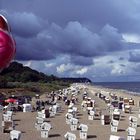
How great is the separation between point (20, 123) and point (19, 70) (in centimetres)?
10743

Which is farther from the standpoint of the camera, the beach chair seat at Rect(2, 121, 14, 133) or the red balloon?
the beach chair seat at Rect(2, 121, 14, 133)

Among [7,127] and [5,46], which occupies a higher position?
[5,46]

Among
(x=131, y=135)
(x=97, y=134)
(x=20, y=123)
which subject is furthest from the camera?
(x=20, y=123)

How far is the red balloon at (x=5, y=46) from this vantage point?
663 centimetres

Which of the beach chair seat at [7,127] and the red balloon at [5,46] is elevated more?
the red balloon at [5,46]

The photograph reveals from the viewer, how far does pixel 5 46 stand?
6.68 meters

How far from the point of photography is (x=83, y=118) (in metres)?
32.4

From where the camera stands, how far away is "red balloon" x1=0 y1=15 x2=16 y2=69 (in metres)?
6.63

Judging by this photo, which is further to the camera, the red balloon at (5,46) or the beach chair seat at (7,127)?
the beach chair seat at (7,127)

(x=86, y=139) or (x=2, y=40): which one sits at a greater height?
(x=2, y=40)

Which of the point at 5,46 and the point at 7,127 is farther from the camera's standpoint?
the point at 7,127

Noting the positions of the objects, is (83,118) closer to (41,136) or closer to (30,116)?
(30,116)

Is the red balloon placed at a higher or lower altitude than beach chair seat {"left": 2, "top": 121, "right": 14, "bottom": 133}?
higher

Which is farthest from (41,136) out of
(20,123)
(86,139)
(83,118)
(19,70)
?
(19,70)
